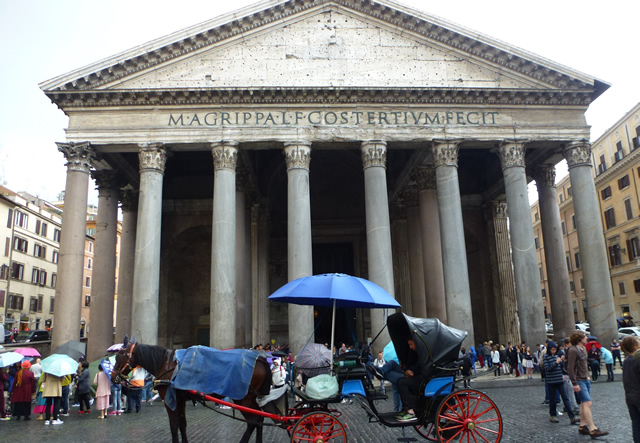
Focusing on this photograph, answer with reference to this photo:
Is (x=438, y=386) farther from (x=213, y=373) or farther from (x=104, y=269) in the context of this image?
(x=104, y=269)

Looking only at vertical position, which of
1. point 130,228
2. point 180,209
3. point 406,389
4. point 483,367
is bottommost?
point 483,367

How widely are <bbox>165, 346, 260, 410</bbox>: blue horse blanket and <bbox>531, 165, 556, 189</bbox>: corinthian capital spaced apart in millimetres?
16667

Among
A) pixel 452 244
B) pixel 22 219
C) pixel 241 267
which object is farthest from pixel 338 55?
pixel 22 219

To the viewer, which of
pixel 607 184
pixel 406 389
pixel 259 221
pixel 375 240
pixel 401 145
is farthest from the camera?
pixel 607 184

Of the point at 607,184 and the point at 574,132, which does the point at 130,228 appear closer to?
the point at 574,132

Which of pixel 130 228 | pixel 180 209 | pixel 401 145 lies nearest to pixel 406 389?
pixel 401 145

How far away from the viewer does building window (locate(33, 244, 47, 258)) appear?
A: 36.8 m

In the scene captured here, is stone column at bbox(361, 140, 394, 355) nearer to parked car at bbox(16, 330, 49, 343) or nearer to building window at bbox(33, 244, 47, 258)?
parked car at bbox(16, 330, 49, 343)

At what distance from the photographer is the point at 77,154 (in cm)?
1573

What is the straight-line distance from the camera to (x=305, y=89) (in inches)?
623

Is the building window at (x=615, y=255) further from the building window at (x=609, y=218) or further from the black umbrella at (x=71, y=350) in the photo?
the black umbrella at (x=71, y=350)

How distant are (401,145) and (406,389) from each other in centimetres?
1167

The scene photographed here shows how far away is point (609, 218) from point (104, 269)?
32.7 metres

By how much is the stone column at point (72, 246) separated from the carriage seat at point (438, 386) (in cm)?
1255
